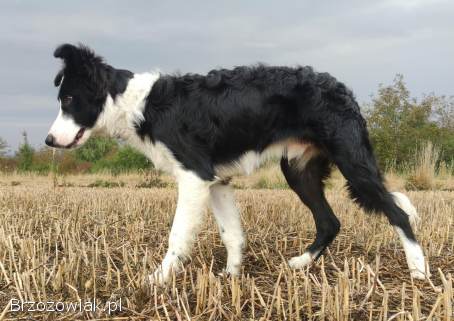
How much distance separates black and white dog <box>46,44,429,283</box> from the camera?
393cm

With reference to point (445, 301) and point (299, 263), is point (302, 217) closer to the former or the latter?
point (299, 263)

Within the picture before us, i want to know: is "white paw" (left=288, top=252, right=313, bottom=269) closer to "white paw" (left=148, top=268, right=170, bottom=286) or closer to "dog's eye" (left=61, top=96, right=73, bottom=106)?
"white paw" (left=148, top=268, right=170, bottom=286)

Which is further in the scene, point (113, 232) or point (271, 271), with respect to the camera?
point (113, 232)

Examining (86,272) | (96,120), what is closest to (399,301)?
(86,272)

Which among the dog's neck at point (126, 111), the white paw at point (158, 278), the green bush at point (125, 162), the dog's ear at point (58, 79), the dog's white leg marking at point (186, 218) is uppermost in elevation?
the dog's ear at point (58, 79)

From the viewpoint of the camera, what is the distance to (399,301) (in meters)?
3.09

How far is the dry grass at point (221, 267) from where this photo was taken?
2.76 m

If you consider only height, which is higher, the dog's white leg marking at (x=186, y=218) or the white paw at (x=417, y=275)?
the dog's white leg marking at (x=186, y=218)

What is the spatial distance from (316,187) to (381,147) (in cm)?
1654

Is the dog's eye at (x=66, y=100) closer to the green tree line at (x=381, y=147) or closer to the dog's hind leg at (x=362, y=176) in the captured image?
the dog's hind leg at (x=362, y=176)

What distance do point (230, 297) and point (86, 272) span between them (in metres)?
1.14

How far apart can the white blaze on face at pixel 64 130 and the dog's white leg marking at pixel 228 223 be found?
1246mm

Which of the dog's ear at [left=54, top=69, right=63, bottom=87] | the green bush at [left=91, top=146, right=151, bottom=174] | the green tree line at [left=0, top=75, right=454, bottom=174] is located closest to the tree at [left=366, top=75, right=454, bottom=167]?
the green tree line at [left=0, top=75, right=454, bottom=174]

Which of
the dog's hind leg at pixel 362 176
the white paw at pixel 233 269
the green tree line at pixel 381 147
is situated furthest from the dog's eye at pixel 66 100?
the green tree line at pixel 381 147
